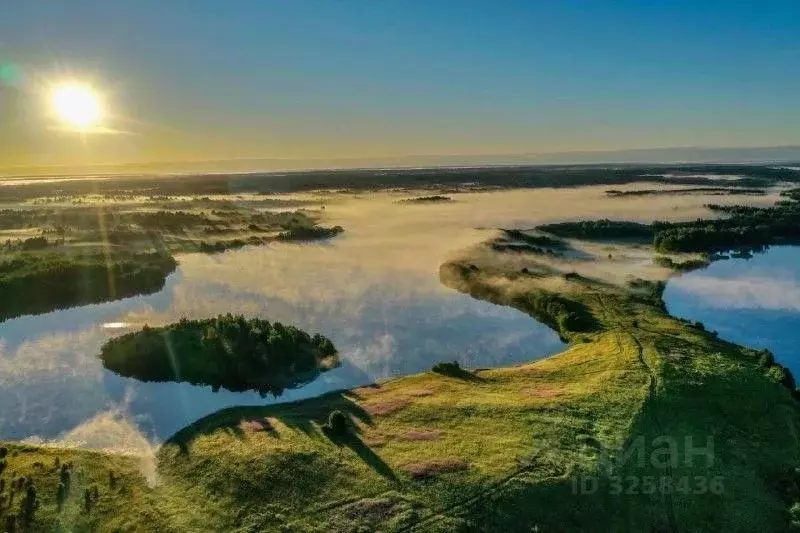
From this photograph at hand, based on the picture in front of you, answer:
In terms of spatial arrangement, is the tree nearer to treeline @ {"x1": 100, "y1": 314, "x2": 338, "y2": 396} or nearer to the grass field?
the grass field

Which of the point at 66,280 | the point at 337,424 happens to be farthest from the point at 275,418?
the point at 66,280

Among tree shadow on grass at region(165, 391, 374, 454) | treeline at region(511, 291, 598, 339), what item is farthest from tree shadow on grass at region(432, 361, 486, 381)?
treeline at region(511, 291, 598, 339)

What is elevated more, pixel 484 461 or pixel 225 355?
pixel 225 355

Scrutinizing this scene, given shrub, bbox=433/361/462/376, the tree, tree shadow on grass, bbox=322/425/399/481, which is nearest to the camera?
tree shadow on grass, bbox=322/425/399/481

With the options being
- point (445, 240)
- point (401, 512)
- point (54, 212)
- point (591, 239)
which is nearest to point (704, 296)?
point (591, 239)

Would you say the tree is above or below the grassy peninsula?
above

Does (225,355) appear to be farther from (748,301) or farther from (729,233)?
(729,233)
